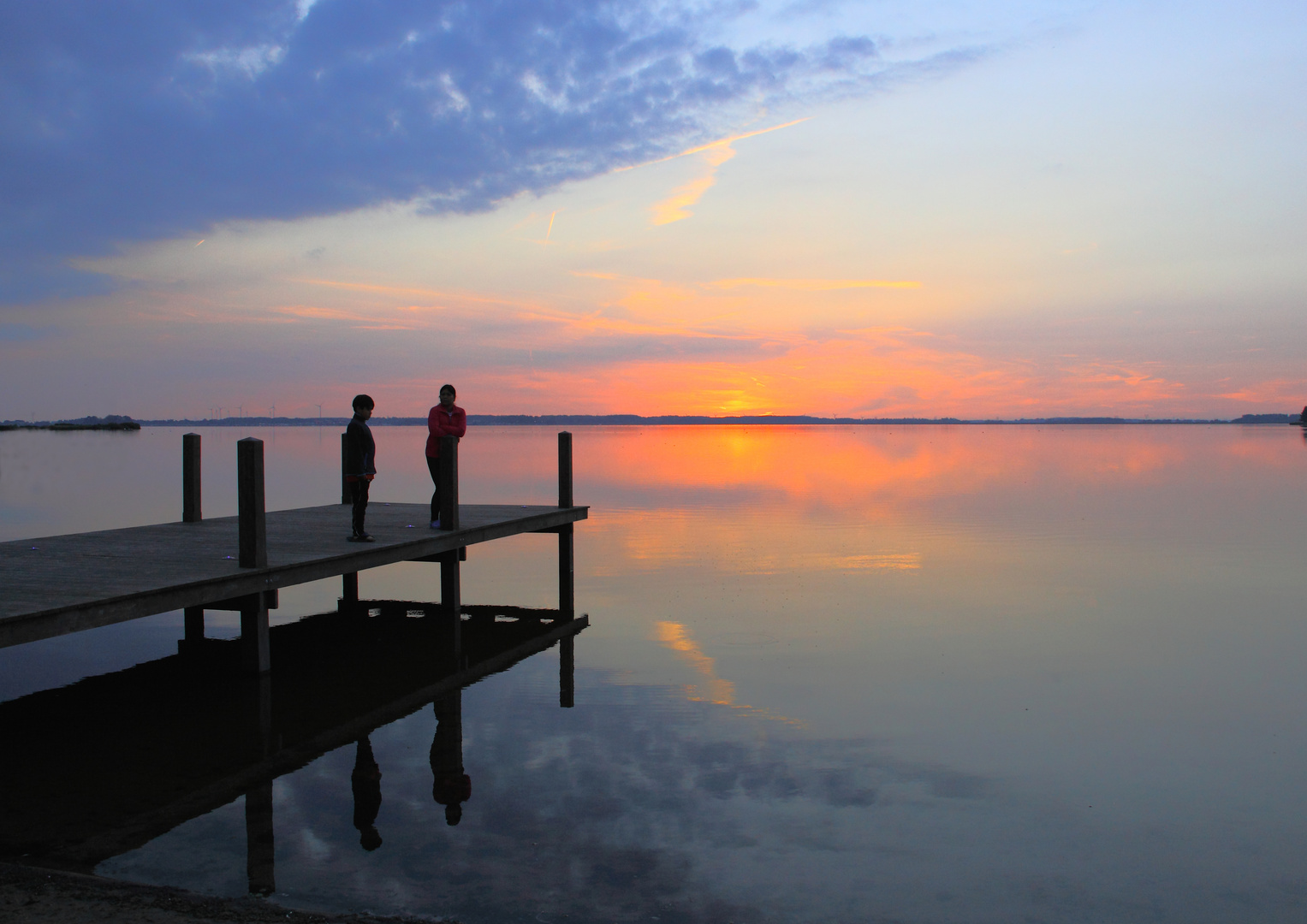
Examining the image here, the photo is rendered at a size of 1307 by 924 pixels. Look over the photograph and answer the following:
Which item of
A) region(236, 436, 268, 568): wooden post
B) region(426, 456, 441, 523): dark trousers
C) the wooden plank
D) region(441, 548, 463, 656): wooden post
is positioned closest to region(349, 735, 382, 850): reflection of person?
the wooden plank

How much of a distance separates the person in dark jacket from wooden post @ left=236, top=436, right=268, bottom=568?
1.66 m

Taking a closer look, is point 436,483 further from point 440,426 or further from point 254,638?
point 254,638

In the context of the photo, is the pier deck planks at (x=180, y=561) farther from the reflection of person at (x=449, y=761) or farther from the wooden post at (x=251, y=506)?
the reflection of person at (x=449, y=761)

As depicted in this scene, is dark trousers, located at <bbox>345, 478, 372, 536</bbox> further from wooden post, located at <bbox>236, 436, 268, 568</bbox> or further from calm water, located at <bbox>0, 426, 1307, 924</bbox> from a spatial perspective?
calm water, located at <bbox>0, 426, 1307, 924</bbox>

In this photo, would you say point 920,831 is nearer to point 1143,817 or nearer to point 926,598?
point 1143,817

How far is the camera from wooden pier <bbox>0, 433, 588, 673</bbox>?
8.30 m

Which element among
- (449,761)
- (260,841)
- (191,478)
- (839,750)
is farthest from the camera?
(191,478)

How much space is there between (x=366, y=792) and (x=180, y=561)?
4.51m

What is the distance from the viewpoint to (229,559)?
35.2 feet

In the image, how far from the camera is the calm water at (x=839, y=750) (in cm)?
594

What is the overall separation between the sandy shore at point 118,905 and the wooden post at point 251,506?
474cm

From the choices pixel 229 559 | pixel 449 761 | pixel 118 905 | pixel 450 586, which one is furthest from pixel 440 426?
pixel 118 905

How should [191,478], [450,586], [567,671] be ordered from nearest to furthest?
[567,671]
[191,478]
[450,586]

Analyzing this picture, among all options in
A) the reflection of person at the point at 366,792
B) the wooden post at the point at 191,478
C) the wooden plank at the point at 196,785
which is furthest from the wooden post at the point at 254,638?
the wooden post at the point at 191,478
